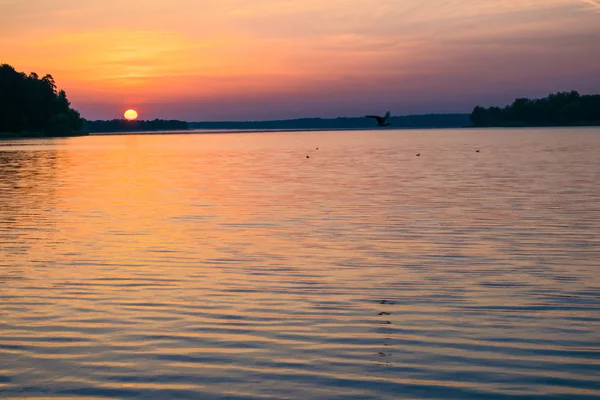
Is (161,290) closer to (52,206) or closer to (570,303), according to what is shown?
(570,303)

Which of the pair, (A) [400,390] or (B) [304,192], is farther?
(B) [304,192]

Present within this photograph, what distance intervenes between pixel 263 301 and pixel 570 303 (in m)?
6.09

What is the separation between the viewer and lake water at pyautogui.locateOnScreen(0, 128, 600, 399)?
10.8 m

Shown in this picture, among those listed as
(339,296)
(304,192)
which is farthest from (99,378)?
(304,192)

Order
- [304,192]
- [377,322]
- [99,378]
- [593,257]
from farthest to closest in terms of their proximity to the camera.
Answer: [304,192]
[593,257]
[377,322]
[99,378]

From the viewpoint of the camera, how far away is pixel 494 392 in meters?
10.2

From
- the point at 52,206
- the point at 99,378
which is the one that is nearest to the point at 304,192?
the point at 52,206

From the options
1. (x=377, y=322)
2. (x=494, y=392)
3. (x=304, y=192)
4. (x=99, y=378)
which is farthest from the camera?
(x=304, y=192)

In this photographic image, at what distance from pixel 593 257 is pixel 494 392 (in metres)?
11.6

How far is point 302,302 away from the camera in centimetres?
1554

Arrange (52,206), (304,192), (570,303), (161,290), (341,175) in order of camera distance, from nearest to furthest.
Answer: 1. (570,303)
2. (161,290)
3. (52,206)
4. (304,192)
5. (341,175)

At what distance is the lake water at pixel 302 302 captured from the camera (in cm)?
1084

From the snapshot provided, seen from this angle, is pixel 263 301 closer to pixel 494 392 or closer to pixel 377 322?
pixel 377 322

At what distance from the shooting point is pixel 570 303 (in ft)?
50.2
